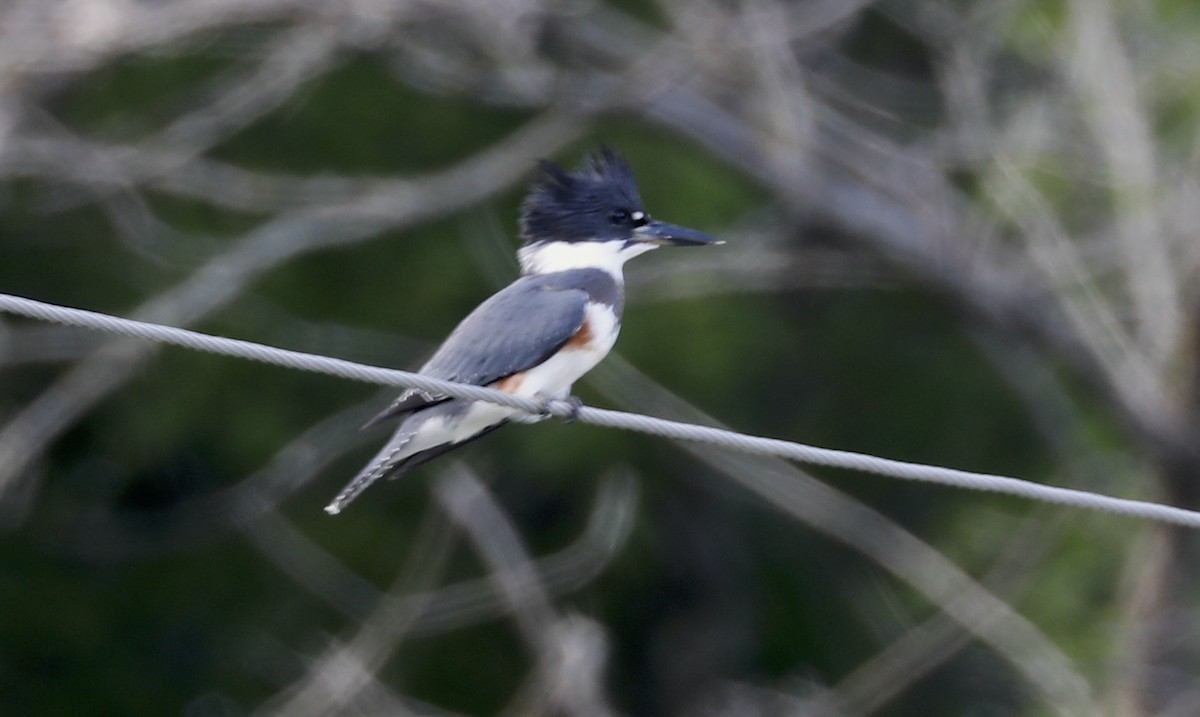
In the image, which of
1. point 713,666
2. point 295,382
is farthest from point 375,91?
point 713,666

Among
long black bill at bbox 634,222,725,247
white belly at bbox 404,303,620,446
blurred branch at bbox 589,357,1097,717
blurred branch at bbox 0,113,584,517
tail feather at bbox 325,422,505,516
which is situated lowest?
blurred branch at bbox 589,357,1097,717

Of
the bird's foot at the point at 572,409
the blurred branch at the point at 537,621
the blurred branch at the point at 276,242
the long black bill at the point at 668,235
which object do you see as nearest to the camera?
the bird's foot at the point at 572,409

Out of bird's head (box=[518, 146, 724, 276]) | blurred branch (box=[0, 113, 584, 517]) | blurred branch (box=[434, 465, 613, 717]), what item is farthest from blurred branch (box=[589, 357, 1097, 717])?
bird's head (box=[518, 146, 724, 276])

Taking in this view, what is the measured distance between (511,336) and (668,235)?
626 mm

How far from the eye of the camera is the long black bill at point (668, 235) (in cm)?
411

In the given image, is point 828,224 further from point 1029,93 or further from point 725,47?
point 1029,93

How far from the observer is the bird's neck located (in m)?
4.12

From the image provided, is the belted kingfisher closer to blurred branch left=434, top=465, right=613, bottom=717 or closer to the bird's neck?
the bird's neck

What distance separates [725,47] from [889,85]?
1979 millimetres

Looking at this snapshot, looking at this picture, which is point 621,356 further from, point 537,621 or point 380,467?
point 380,467

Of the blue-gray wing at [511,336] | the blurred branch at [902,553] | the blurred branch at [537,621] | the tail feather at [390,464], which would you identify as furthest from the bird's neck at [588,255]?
the blurred branch at [902,553]

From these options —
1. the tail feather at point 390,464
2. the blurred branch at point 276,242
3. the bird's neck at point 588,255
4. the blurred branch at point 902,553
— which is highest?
the bird's neck at point 588,255

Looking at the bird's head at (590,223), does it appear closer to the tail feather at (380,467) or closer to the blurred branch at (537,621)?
the tail feather at (380,467)

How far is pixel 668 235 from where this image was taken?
4.17 meters
